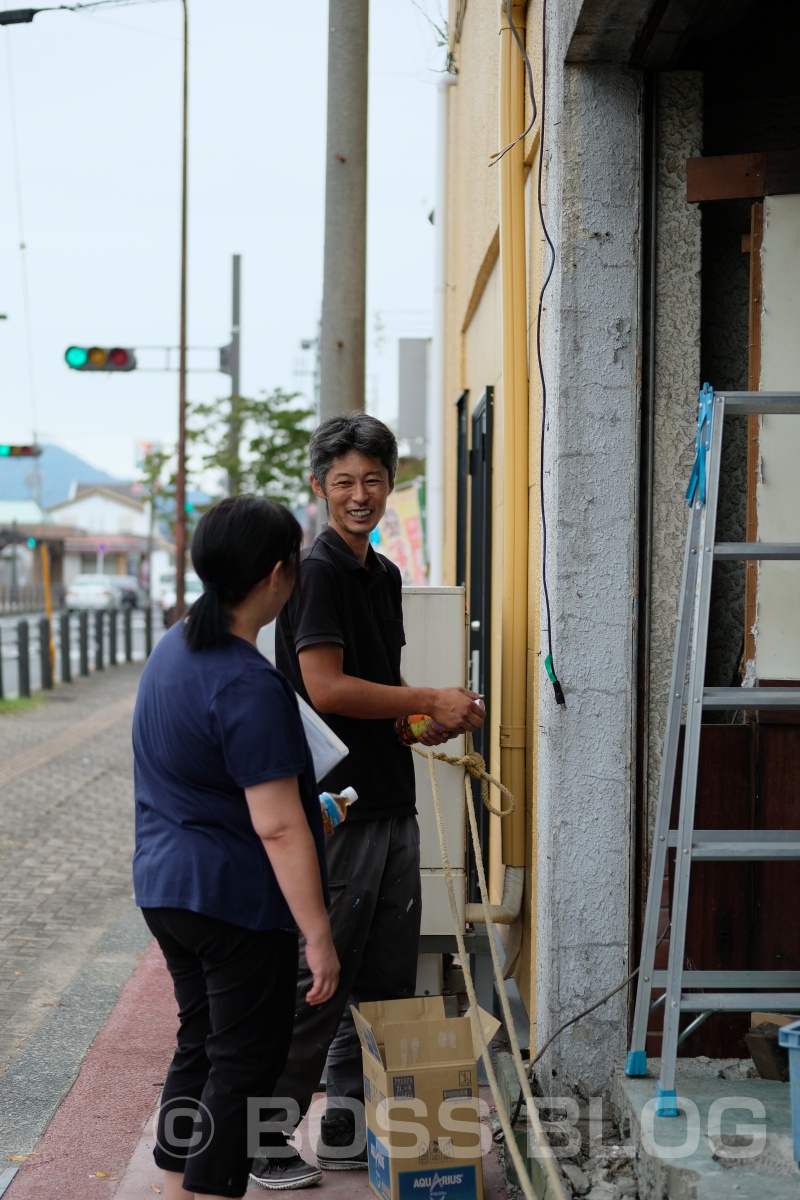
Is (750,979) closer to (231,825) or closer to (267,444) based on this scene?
(231,825)

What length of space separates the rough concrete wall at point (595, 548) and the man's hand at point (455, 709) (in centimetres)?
33

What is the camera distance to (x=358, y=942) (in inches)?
136

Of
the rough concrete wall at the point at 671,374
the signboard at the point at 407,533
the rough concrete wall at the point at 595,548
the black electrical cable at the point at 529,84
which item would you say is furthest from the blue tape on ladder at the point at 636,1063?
the signboard at the point at 407,533

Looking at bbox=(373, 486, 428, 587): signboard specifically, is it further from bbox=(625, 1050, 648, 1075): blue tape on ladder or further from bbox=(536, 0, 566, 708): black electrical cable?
bbox=(625, 1050, 648, 1075): blue tape on ladder

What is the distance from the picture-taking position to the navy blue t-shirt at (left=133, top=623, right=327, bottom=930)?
252 centimetres

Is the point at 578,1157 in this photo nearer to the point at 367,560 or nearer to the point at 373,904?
the point at 373,904

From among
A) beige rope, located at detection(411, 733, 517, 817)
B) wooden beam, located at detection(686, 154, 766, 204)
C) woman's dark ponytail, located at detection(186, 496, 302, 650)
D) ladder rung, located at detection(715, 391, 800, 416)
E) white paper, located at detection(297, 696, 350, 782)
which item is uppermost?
Result: wooden beam, located at detection(686, 154, 766, 204)

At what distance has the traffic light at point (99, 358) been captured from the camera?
17.5m

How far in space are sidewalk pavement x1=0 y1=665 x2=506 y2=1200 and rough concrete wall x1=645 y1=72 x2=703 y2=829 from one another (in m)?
1.51

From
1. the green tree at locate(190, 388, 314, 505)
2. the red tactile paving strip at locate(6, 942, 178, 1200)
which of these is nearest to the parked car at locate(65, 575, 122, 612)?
the green tree at locate(190, 388, 314, 505)

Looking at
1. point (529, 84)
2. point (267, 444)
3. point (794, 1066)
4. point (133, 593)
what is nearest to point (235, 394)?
point (267, 444)

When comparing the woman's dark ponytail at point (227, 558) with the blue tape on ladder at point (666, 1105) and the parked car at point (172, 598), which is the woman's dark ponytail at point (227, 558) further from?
the parked car at point (172, 598)

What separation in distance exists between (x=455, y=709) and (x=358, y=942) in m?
0.71

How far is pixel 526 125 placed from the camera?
4164mm
